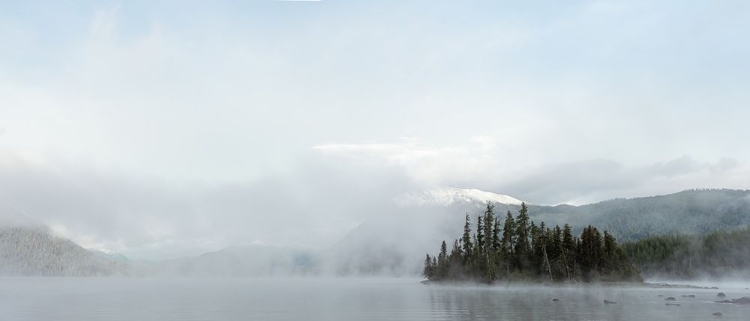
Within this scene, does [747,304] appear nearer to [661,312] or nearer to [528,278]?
[661,312]

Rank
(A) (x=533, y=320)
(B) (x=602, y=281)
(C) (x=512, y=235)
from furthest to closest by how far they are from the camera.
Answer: (C) (x=512, y=235) < (B) (x=602, y=281) < (A) (x=533, y=320)

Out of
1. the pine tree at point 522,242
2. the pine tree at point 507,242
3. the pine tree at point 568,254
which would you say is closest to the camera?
the pine tree at point 568,254

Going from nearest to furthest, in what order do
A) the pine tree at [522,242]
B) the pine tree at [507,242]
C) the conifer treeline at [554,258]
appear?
1. the conifer treeline at [554,258]
2. the pine tree at [522,242]
3. the pine tree at [507,242]

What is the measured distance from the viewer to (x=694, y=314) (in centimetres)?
6756

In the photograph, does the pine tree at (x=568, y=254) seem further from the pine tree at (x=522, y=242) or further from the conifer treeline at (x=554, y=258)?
the pine tree at (x=522, y=242)

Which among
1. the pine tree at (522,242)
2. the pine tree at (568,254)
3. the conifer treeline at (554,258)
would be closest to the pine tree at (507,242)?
the conifer treeline at (554,258)

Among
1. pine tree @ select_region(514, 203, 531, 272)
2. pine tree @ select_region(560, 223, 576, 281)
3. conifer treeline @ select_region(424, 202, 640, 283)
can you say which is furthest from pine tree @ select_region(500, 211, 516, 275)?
pine tree @ select_region(560, 223, 576, 281)

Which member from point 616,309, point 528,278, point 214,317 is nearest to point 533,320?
point 616,309

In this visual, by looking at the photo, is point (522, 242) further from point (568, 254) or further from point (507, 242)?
point (568, 254)

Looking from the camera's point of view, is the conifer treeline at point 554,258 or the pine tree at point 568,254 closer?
the pine tree at point 568,254

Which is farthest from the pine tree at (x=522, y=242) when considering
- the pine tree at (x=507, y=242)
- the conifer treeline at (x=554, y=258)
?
the pine tree at (x=507, y=242)

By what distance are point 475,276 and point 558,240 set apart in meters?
32.0

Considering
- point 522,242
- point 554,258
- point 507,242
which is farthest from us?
point 507,242

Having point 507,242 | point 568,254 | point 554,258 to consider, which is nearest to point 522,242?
point 507,242
